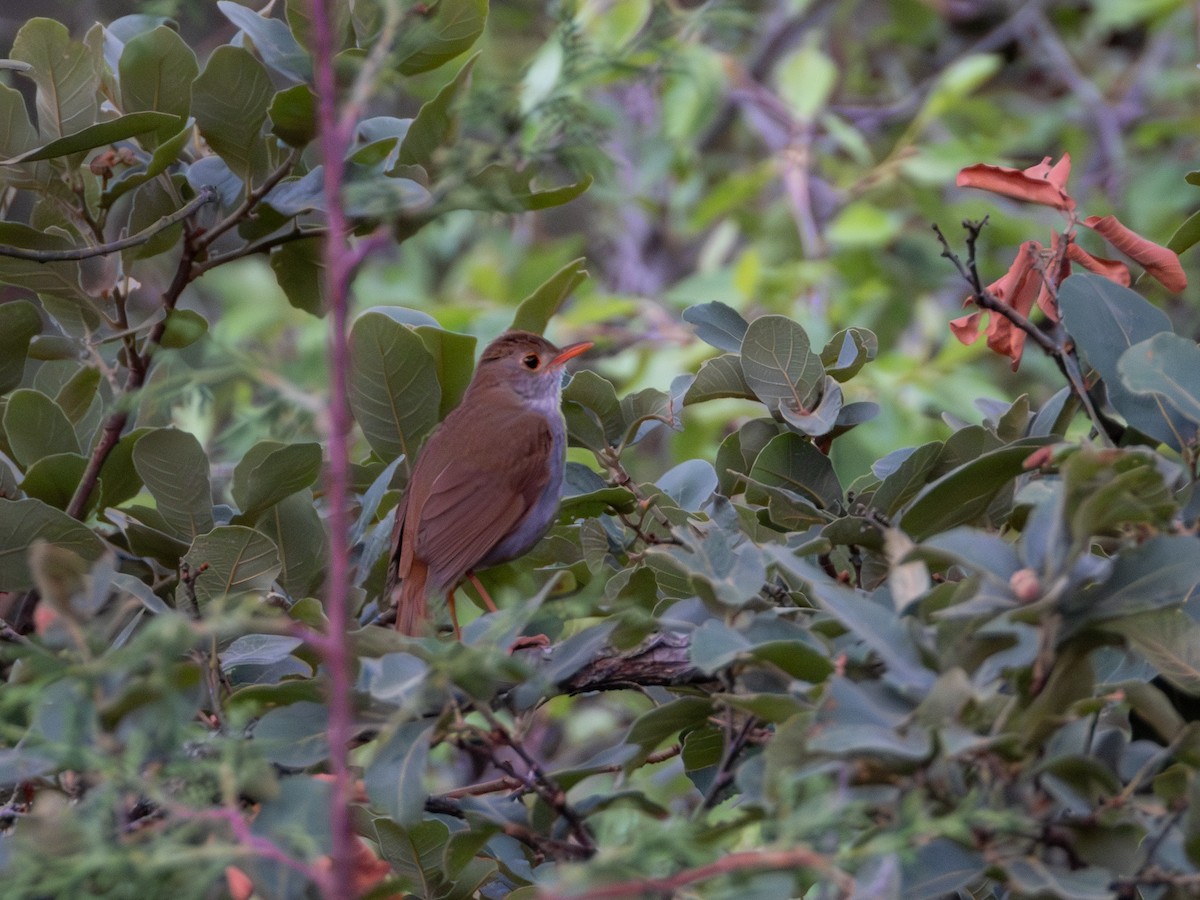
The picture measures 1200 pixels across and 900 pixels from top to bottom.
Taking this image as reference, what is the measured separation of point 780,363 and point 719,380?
5.6 inches

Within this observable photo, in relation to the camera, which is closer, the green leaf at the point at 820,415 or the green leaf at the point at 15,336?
the green leaf at the point at 820,415

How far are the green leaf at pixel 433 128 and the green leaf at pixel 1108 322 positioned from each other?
3.88 ft

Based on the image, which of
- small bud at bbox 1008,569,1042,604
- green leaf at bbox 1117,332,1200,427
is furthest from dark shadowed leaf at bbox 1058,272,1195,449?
small bud at bbox 1008,569,1042,604

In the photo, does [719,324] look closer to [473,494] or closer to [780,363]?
[780,363]

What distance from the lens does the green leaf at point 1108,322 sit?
1.97m

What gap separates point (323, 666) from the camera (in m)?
2.07

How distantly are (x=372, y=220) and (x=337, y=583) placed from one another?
1.45m

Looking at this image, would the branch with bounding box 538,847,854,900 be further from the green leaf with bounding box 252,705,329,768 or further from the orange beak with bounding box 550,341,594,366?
the orange beak with bounding box 550,341,594,366

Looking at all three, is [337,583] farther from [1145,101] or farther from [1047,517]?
[1145,101]

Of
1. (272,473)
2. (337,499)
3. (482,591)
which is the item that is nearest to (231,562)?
(272,473)

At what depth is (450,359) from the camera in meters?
2.76

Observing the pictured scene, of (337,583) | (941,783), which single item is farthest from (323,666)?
A: (941,783)

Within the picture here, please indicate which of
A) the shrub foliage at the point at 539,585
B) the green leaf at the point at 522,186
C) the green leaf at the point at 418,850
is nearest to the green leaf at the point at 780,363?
the shrub foliage at the point at 539,585

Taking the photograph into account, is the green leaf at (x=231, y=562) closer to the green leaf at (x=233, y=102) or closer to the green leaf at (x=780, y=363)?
the green leaf at (x=233, y=102)
